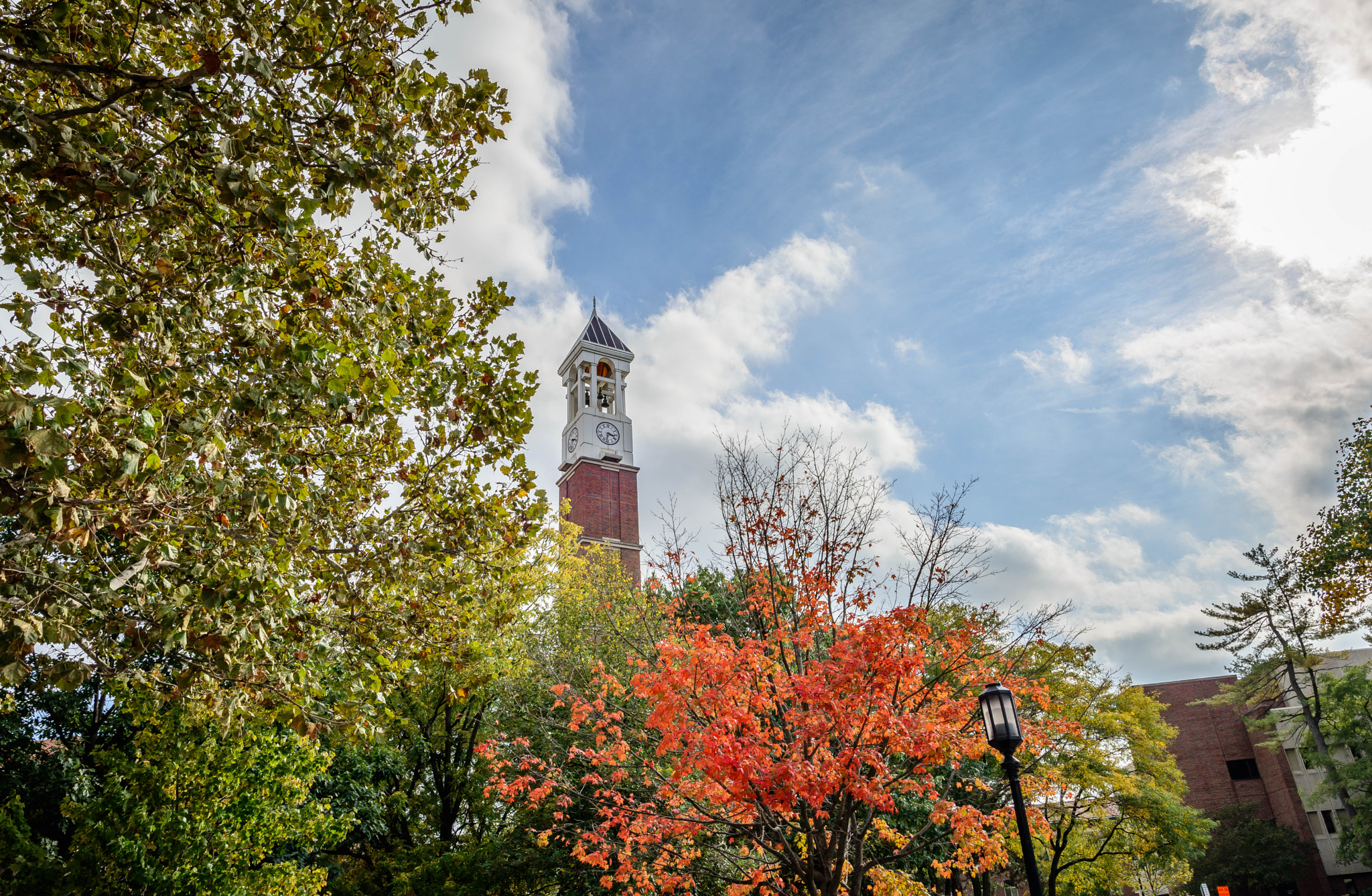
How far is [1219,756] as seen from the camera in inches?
1655

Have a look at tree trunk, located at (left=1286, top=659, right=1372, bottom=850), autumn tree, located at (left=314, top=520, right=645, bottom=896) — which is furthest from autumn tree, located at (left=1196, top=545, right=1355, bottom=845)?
autumn tree, located at (left=314, top=520, right=645, bottom=896)

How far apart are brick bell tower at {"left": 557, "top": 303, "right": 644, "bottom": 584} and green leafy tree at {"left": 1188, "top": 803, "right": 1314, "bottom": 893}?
31.4 m

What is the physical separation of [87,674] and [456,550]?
267cm

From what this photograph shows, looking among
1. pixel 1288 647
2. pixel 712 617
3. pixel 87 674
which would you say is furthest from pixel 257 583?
pixel 1288 647

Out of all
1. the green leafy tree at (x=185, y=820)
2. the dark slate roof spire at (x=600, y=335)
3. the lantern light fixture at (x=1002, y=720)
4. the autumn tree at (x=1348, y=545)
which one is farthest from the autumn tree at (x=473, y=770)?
the dark slate roof spire at (x=600, y=335)

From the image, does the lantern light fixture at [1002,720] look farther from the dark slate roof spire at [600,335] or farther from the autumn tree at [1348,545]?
the dark slate roof spire at [600,335]

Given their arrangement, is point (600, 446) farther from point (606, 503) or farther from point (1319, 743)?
point (1319, 743)

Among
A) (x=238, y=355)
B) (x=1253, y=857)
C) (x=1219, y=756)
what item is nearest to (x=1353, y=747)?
(x=1253, y=857)

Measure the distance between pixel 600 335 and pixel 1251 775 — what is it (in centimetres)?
4471

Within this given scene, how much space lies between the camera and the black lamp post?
7.83m

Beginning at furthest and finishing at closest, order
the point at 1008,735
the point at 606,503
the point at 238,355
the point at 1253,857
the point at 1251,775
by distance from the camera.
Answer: the point at 606,503
the point at 1251,775
the point at 1253,857
the point at 1008,735
the point at 238,355

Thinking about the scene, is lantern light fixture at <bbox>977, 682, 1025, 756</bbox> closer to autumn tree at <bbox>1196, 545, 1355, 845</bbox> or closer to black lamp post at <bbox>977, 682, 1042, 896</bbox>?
black lamp post at <bbox>977, 682, 1042, 896</bbox>

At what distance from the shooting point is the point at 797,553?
1067cm

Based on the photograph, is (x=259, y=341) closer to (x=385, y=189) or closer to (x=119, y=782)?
(x=385, y=189)
